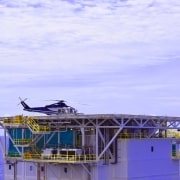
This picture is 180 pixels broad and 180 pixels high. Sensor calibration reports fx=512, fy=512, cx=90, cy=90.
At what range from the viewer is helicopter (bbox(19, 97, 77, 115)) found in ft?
186

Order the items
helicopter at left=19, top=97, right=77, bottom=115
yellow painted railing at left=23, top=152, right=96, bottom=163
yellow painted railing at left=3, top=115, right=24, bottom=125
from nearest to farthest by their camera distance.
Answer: yellow painted railing at left=23, top=152, right=96, bottom=163, yellow painted railing at left=3, top=115, right=24, bottom=125, helicopter at left=19, top=97, right=77, bottom=115

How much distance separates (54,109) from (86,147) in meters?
8.55

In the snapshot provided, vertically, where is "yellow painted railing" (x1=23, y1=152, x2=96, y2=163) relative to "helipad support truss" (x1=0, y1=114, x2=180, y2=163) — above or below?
below

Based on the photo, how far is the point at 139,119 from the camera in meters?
52.1

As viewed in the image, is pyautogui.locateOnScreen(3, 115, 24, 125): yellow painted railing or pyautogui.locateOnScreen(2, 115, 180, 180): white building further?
pyautogui.locateOnScreen(3, 115, 24, 125): yellow painted railing

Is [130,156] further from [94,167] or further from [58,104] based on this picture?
[58,104]

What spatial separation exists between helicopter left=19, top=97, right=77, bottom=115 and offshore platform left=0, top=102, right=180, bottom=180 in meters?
3.78

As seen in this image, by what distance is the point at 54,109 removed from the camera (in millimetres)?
57438

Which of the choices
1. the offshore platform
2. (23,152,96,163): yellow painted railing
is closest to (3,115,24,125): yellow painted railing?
the offshore platform

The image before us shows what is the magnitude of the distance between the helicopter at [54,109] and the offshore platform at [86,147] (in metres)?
3.78

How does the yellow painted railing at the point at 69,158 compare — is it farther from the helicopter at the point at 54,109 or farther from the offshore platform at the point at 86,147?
the helicopter at the point at 54,109

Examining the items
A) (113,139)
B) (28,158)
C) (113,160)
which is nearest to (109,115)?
(113,139)

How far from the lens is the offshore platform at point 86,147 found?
4962 centimetres

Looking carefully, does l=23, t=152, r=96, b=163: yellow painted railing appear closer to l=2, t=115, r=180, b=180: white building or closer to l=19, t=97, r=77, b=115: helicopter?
l=2, t=115, r=180, b=180: white building
